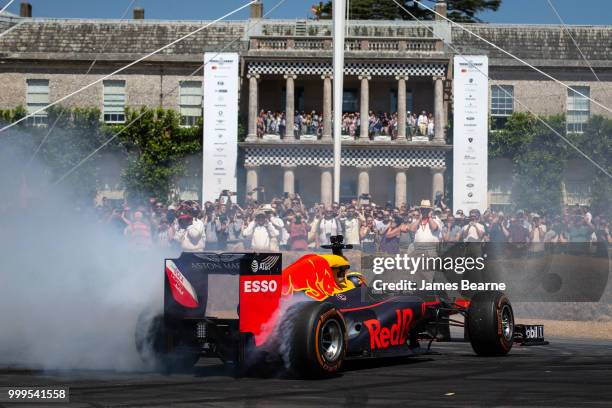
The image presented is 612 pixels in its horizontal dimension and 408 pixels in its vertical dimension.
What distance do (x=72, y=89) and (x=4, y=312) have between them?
45092mm

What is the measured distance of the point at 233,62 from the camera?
4884cm

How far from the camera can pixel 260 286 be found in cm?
1243

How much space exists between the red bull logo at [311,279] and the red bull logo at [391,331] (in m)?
0.64

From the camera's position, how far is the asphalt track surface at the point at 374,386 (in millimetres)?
10461

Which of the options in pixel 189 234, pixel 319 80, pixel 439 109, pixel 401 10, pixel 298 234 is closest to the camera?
pixel 189 234

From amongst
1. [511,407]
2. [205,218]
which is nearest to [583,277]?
[205,218]

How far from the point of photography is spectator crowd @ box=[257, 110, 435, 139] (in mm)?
54594

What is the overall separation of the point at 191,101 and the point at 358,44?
9.16 metres

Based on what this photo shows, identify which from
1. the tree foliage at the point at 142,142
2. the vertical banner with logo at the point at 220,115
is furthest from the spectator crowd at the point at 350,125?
the vertical banner with logo at the point at 220,115

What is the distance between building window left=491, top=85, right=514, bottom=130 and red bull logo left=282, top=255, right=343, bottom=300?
145 feet

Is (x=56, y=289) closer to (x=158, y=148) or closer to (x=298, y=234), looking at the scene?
(x=298, y=234)

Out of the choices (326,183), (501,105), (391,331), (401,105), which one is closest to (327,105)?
(401,105)
